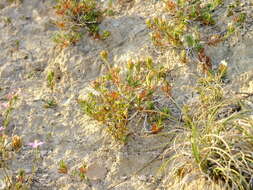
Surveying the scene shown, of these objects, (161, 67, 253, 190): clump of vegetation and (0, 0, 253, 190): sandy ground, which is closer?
(161, 67, 253, 190): clump of vegetation

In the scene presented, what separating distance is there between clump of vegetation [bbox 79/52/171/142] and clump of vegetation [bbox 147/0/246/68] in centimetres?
40

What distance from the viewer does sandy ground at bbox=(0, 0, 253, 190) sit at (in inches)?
161

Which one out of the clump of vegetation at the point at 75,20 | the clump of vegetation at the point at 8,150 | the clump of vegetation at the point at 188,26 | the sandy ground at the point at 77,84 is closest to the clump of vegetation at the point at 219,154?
the sandy ground at the point at 77,84

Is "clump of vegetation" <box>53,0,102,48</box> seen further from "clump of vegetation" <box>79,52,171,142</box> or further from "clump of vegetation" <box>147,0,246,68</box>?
"clump of vegetation" <box>79,52,171,142</box>

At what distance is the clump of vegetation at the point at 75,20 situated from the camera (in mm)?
5453

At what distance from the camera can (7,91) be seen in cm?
520

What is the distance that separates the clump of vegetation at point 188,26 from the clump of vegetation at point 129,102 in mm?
402

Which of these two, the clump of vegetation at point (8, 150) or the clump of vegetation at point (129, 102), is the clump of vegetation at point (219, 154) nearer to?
the clump of vegetation at point (129, 102)

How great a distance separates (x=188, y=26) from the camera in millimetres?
5113

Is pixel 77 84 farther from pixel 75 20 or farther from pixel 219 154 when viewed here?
pixel 219 154

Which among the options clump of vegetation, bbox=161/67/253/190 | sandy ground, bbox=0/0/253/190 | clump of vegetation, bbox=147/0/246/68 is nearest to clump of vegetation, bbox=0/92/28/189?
sandy ground, bbox=0/0/253/190

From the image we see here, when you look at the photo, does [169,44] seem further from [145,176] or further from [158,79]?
[145,176]

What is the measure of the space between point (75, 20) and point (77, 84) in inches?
37.6

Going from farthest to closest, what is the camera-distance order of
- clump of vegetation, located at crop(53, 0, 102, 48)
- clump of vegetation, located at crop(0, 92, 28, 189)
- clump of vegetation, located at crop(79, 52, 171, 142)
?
clump of vegetation, located at crop(53, 0, 102, 48) → clump of vegetation, located at crop(79, 52, 171, 142) → clump of vegetation, located at crop(0, 92, 28, 189)
